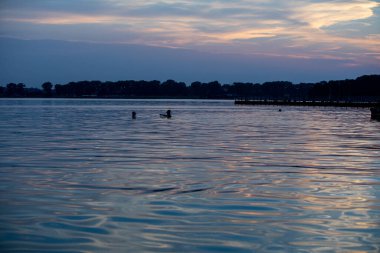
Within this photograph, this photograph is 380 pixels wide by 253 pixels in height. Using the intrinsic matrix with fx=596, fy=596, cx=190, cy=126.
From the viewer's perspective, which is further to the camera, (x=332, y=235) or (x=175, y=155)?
(x=175, y=155)

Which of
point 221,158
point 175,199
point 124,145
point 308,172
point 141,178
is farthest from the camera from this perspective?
point 124,145

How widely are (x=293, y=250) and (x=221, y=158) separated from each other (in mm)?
14909

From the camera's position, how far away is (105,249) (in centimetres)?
1019

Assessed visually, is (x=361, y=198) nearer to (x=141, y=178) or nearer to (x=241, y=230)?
(x=241, y=230)

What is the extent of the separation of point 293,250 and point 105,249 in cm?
321

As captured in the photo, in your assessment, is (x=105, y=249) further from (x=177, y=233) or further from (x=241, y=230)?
(x=241, y=230)

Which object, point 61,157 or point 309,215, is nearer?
point 309,215

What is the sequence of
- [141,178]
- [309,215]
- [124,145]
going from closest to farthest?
[309,215] < [141,178] < [124,145]

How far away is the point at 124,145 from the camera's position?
3209 centimetres

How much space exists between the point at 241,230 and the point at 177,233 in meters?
1.28

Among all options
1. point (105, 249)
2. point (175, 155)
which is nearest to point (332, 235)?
point (105, 249)

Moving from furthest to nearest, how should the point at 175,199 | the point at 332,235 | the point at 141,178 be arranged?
the point at 141,178, the point at 175,199, the point at 332,235

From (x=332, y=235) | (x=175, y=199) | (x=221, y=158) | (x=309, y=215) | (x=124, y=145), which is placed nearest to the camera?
(x=332, y=235)

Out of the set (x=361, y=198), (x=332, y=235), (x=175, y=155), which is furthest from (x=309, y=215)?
(x=175, y=155)
